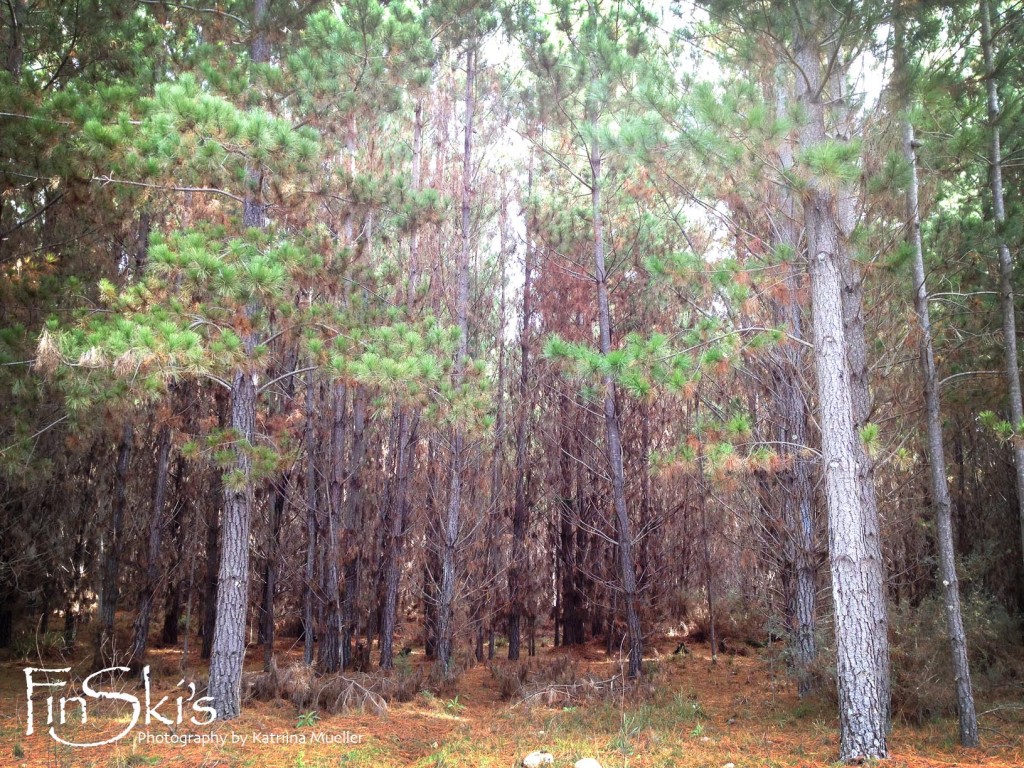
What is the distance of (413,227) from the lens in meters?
8.77

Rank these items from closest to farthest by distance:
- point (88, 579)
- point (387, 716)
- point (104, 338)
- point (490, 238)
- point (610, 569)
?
point (104, 338), point (387, 716), point (88, 579), point (610, 569), point (490, 238)

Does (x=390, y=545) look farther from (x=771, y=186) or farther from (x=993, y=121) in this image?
(x=993, y=121)

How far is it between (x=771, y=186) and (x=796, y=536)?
4322 mm

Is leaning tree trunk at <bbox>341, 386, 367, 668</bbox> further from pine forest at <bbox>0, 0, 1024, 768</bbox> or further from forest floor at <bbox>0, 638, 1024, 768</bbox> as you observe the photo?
forest floor at <bbox>0, 638, 1024, 768</bbox>

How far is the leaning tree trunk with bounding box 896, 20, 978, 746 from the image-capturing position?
6.26 meters

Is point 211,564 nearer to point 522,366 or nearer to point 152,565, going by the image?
point 152,565

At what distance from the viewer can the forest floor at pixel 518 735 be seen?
567 cm

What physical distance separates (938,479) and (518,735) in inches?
185

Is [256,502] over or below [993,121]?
below

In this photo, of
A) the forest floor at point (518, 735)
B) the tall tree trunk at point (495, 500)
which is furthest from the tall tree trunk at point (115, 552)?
the tall tree trunk at point (495, 500)

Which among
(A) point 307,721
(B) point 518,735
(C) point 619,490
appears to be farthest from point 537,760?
(C) point 619,490

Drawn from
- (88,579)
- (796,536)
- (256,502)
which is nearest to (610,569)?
(796,536)

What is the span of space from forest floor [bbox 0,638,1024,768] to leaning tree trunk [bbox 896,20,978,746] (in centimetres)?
39

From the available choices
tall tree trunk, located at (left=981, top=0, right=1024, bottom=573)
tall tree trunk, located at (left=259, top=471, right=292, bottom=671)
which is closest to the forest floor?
tall tree trunk, located at (left=259, top=471, right=292, bottom=671)
